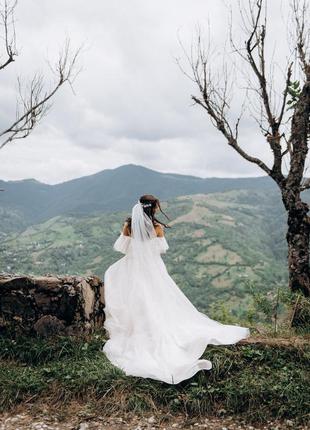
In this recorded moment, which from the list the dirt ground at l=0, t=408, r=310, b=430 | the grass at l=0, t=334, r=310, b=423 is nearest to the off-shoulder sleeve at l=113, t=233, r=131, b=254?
the grass at l=0, t=334, r=310, b=423

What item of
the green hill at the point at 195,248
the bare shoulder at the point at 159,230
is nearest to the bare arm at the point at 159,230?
the bare shoulder at the point at 159,230

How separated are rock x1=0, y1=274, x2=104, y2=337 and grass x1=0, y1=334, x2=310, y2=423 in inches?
23.2

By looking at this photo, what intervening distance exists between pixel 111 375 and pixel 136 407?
0.62m

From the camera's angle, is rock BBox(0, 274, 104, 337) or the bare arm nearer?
rock BBox(0, 274, 104, 337)

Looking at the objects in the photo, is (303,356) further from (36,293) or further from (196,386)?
(36,293)

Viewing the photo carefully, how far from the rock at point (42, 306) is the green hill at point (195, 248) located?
2305 inches

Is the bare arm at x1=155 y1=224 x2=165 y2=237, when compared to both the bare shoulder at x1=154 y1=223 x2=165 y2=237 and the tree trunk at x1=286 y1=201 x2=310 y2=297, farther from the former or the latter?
the tree trunk at x1=286 y1=201 x2=310 y2=297

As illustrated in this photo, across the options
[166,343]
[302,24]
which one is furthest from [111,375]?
[302,24]

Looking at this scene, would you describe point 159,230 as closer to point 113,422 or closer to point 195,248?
point 113,422

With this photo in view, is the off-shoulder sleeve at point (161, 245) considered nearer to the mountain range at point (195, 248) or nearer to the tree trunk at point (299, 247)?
the tree trunk at point (299, 247)

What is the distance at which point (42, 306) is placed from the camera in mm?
6812

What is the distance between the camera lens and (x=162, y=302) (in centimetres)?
695

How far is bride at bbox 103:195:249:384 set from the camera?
5703mm

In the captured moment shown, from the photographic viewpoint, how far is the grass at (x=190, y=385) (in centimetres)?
496
